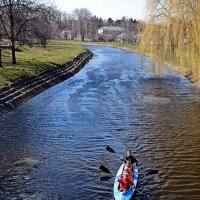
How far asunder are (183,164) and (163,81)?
866 inches

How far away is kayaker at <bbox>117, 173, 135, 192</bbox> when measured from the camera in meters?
12.6

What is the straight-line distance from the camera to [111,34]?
158 m

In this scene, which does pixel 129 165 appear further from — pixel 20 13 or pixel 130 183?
pixel 20 13

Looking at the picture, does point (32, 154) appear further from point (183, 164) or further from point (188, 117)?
point (188, 117)

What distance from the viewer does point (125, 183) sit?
12.7 metres

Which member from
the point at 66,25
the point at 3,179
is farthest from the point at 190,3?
the point at 66,25

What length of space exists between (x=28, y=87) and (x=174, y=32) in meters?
12.9

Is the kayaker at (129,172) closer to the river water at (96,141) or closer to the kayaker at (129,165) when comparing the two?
the kayaker at (129,165)

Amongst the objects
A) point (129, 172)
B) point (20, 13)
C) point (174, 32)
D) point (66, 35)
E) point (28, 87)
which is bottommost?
point (129, 172)

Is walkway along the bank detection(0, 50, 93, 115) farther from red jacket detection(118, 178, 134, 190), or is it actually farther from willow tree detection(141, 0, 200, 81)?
red jacket detection(118, 178, 134, 190)

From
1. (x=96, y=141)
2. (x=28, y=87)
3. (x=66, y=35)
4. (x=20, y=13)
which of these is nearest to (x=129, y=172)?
(x=96, y=141)

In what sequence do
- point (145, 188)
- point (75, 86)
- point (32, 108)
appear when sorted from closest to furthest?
point (145, 188), point (32, 108), point (75, 86)

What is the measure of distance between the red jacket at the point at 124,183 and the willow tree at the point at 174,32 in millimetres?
11397

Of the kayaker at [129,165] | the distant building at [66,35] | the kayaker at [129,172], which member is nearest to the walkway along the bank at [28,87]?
the kayaker at [129,165]
